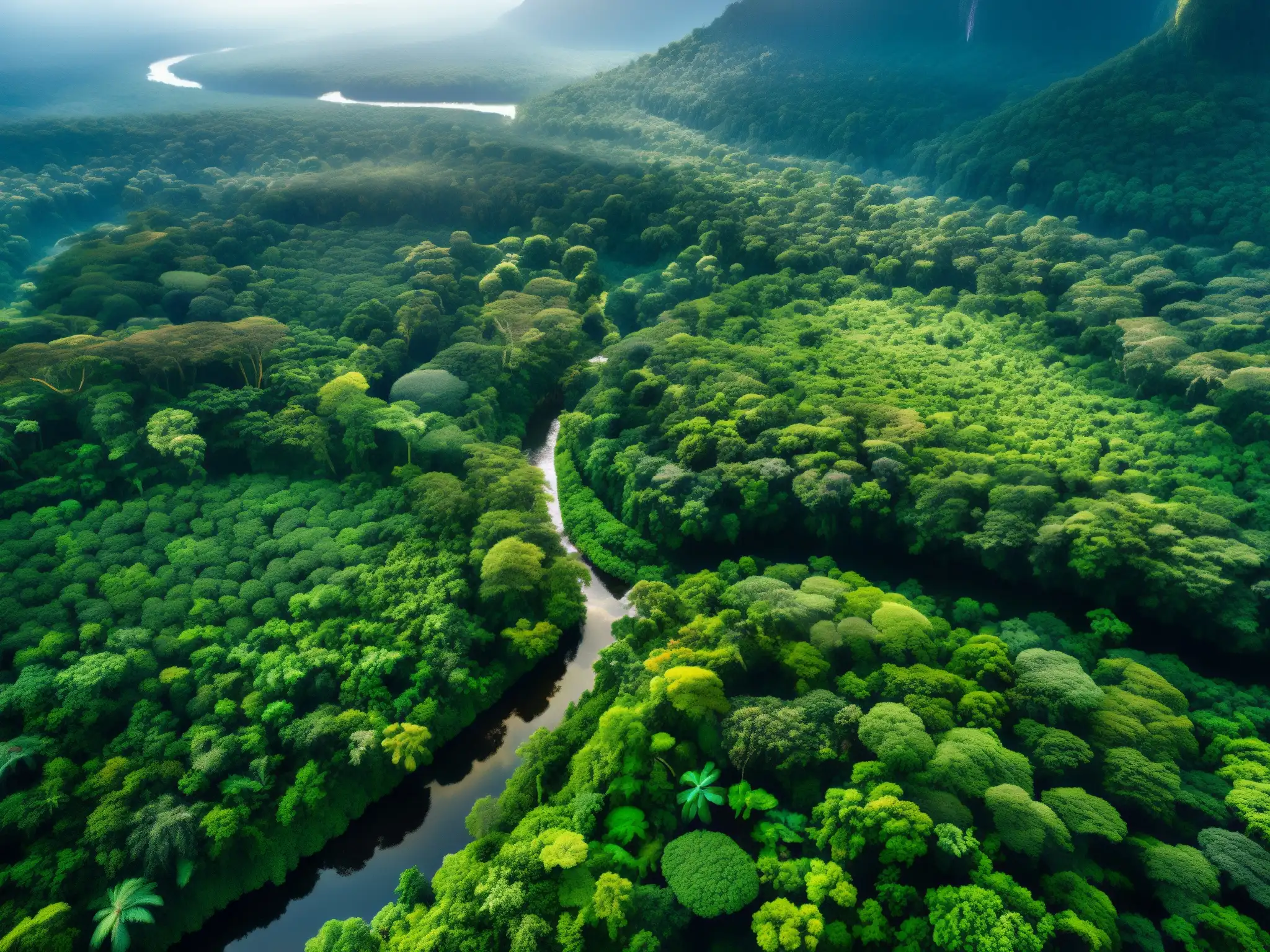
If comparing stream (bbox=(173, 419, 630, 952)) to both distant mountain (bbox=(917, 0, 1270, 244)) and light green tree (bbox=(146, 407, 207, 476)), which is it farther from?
distant mountain (bbox=(917, 0, 1270, 244))

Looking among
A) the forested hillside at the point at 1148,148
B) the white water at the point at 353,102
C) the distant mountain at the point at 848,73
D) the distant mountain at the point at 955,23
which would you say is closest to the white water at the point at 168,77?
the white water at the point at 353,102

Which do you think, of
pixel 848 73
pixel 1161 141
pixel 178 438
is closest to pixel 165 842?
pixel 178 438

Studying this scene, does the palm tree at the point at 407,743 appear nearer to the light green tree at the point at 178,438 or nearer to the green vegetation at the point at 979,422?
the green vegetation at the point at 979,422

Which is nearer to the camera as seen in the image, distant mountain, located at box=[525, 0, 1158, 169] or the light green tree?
the light green tree

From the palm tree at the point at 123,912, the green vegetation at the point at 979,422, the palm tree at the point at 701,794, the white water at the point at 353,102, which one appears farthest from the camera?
the white water at the point at 353,102

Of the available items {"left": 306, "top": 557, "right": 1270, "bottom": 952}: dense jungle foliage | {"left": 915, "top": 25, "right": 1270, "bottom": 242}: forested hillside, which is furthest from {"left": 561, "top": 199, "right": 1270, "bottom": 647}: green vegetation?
{"left": 915, "top": 25, "right": 1270, "bottom": 242}: forested hillside

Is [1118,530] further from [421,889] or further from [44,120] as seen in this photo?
[44,120]

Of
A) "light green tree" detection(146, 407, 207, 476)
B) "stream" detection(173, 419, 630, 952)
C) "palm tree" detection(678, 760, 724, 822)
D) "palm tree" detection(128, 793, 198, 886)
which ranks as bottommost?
"stream" detection(173, 419, 630, 952)
